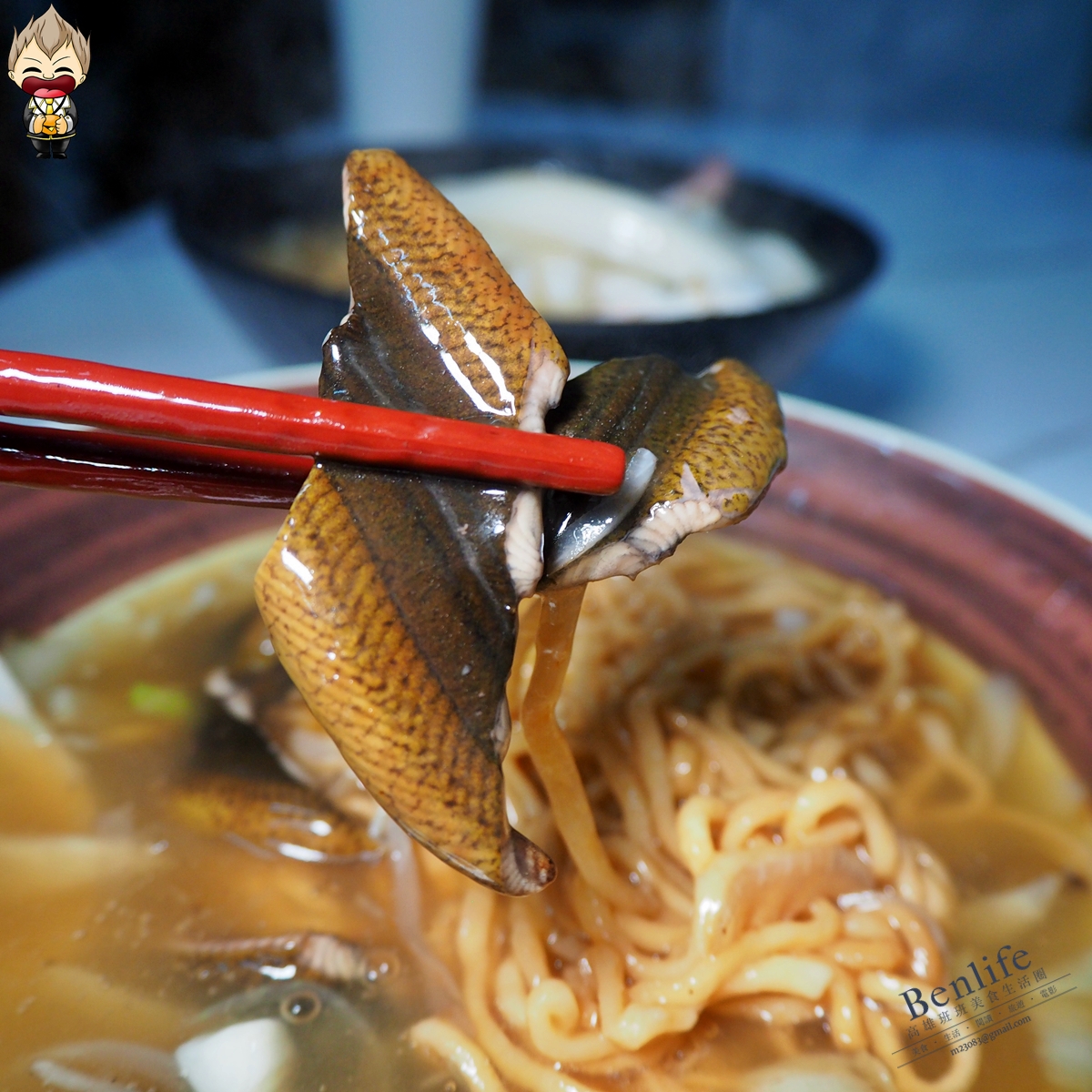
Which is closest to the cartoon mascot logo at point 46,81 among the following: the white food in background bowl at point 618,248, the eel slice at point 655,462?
the eel slice at point 655,462

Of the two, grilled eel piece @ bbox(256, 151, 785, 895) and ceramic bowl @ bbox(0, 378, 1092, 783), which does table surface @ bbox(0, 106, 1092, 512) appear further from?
grilled eel piece @ bbox(256, 151, 785, 895)

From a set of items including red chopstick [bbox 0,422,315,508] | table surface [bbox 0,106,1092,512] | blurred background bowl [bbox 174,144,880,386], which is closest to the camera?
red chopstick [bbox 0,422,315,508]

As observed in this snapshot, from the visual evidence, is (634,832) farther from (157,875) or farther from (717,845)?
(157,875)

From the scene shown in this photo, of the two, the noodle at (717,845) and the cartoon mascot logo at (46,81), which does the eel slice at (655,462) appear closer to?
the noodle at (717,845)

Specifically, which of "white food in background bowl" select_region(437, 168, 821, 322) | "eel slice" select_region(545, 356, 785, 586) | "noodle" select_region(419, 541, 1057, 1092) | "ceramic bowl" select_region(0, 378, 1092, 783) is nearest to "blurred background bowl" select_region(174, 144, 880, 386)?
"white food in background bowl" select_region(437, 168, 821, 322)

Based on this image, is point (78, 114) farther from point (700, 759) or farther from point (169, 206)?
point (700, 759)

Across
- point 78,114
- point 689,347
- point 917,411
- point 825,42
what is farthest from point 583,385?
point 825,42
